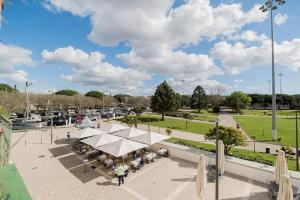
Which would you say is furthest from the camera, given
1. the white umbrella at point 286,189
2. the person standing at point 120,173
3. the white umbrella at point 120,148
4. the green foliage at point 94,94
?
the green foliage at point 94,94

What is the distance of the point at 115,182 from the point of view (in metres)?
13.2

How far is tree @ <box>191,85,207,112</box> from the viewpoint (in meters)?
74.2

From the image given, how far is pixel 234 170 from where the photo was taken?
46.2ft

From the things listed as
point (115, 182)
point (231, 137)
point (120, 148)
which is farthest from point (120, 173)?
point (231, 137)

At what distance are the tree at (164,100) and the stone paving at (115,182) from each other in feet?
96.5

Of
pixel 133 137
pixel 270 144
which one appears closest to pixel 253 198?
pixel 133 137

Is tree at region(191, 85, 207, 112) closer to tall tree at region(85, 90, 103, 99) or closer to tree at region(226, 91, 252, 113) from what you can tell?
tree at region(226, 91, 252, 113)

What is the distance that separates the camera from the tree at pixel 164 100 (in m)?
46.8

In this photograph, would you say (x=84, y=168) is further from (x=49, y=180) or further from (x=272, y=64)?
(x=272, y=64)

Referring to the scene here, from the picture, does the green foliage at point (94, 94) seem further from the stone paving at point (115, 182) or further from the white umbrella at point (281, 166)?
the white umbrella at point (281, 166)

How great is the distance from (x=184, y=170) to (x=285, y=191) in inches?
342

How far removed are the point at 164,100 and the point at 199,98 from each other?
31.2 metres

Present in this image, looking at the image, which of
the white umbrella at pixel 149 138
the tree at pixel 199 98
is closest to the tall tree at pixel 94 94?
the tree at pixel 199 98

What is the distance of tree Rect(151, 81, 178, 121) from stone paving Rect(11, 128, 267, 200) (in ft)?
96.5
